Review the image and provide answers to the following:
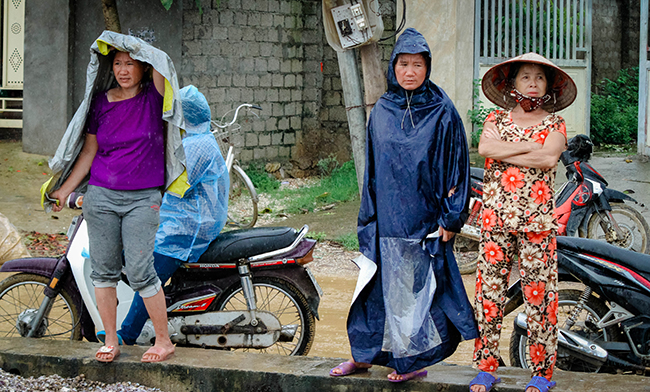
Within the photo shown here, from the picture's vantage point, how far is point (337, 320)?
16.5 ft

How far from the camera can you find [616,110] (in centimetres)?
1308

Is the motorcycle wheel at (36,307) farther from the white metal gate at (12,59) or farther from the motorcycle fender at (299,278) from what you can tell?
the white metal gate at (12,59)

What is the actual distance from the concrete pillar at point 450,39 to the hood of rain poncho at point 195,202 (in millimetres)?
6587

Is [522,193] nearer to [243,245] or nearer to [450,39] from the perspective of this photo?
[243,245]

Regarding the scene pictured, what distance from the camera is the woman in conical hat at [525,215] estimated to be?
9.77 ft

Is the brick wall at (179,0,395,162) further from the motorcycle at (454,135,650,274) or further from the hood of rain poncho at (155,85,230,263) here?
the hood of rain poncho at (155,85,230,263)

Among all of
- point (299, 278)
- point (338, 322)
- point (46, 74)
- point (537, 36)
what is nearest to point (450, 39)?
point (537, 36)

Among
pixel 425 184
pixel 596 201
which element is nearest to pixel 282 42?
pixel 596 201

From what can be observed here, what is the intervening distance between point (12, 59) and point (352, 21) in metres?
8.51

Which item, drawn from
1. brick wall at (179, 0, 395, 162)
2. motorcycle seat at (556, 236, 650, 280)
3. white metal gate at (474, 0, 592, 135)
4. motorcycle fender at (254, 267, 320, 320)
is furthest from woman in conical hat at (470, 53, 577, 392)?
brick wall at (179, 0, 395, 162)

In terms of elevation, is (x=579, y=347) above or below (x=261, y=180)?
below

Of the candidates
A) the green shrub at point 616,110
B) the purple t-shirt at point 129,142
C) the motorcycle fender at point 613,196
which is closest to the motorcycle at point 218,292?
the purple t-shirt at point 129,142

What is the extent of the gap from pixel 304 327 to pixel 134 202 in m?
1.20

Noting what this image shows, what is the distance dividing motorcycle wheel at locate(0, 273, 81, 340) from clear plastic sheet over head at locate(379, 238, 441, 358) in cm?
187
